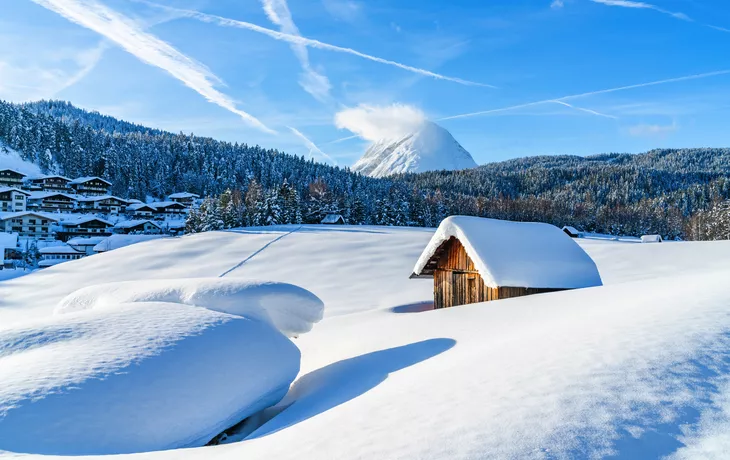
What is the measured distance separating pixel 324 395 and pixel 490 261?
7.90 m

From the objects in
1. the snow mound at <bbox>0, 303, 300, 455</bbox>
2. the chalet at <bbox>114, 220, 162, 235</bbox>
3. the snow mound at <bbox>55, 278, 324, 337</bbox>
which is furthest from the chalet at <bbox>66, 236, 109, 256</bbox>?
the snow mound at <bbox>0, 303, 300, 455</bbox>

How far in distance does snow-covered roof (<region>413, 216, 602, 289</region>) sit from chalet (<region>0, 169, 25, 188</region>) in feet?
356

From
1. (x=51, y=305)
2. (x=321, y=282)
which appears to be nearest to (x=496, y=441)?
(x=321, y=282)

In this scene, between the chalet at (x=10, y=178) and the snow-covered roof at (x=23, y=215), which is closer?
the snow-covered roof at (x=23, y=215)

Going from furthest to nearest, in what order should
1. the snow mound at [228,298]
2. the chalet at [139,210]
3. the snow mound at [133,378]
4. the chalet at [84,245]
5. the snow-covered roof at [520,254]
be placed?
the chalet at [139,210] < the chalet at [84,245] < the snow-covered roof at [520,254] < the snow mound at [228,298] < the snow mound at [133,378]

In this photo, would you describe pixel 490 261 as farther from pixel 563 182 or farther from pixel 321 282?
pixel 563 182

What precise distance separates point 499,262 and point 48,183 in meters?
113

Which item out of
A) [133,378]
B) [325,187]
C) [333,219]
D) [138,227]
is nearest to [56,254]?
→ [138,227]

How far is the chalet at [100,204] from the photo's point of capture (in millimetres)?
93312

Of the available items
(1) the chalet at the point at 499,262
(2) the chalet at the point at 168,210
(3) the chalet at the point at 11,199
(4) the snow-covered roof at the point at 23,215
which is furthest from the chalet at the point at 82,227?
(1) the chalet at the point at 499,262

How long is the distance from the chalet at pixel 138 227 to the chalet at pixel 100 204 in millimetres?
13838

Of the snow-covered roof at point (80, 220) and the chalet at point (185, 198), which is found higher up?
the chalet at point (185, 198)

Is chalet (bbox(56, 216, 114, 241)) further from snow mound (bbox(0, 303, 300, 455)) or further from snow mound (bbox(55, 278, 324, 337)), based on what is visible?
snow mound (bbox(0, 303, 300, 455))

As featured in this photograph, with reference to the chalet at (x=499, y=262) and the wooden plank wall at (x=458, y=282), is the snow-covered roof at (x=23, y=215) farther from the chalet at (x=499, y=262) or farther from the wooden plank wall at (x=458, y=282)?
the wooden plank wall at (x=458, y=282)
